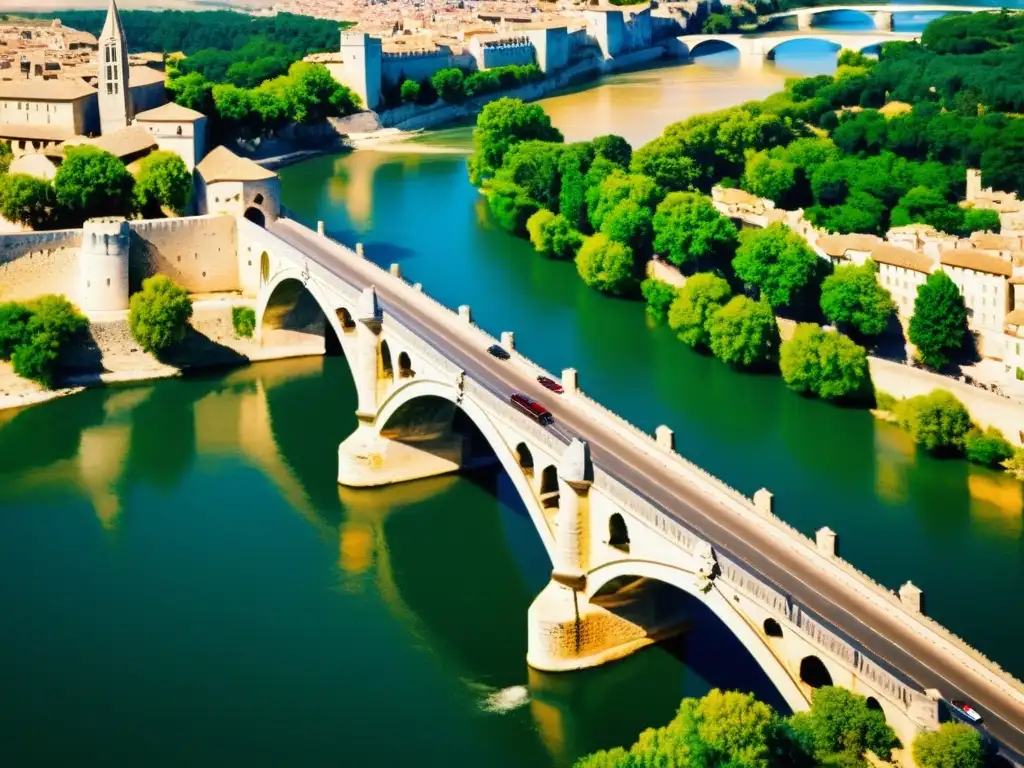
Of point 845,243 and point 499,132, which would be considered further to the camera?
point 499,132

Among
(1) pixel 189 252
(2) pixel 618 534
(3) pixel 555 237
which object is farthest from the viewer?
(3) pixel 555 237

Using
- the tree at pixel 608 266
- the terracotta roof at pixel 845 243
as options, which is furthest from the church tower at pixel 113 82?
the terracotta roof at pixel 845 243

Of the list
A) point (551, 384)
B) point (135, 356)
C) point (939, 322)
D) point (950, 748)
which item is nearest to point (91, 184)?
point (135, 356)

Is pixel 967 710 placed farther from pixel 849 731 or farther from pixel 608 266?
pixel 608 266

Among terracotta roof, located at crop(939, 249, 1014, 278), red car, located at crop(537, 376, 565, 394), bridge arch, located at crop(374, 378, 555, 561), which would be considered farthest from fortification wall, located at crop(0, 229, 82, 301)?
terracotta roof, located at crop(939, 249, 1014, 278)

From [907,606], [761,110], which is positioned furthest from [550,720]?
[761,110]
